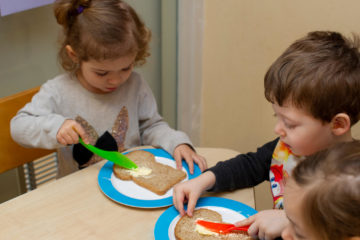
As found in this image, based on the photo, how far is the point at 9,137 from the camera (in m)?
1.37

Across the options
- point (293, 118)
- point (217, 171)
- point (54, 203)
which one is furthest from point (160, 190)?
point (293, 118)

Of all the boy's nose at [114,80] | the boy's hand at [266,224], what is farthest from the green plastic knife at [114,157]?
the boy's hand at [266,224]

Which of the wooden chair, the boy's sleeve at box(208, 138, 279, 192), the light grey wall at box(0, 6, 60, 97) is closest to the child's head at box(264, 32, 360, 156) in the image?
the boy's sleeve at box(208, 138, 279, 192)

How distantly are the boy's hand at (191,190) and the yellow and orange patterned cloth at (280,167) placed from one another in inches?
6.6

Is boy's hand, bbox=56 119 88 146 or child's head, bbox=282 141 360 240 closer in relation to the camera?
child's head, bbox=282 141 360 240

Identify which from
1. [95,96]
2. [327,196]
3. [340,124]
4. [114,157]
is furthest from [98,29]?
[327,196]

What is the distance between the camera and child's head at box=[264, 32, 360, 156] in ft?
3.13

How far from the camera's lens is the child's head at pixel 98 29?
1.25 meters

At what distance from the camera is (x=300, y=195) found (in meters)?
0.72

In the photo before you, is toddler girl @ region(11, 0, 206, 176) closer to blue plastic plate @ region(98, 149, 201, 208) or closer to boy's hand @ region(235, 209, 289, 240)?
blue plastic plate @ region(98, 149, 201, 208)

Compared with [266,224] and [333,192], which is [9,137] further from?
[333,192]

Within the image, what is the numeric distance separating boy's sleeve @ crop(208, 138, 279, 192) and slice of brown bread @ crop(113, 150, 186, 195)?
3.9 inches

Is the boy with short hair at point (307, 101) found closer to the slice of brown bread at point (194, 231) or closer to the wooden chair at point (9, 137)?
the slice of brown bread at point (194, 231)

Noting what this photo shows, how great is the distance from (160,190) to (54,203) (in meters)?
0.25
